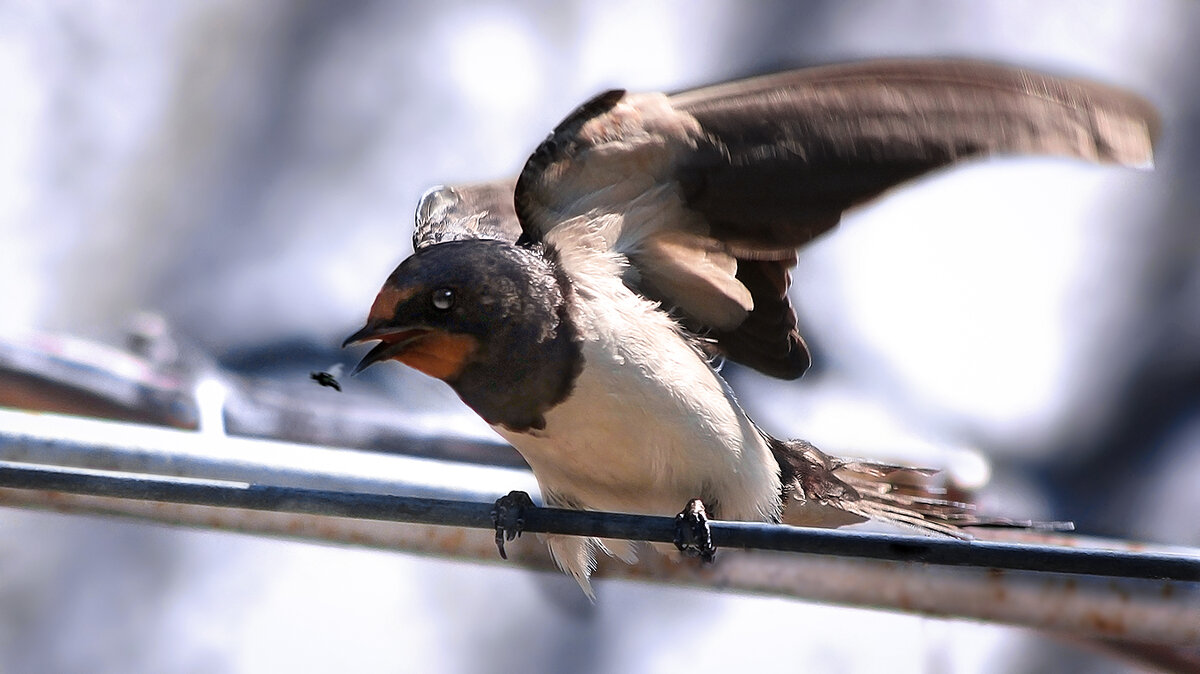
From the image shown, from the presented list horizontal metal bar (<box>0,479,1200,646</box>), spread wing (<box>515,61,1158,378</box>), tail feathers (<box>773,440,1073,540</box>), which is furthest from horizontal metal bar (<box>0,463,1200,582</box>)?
tail feathers (<box>773,440,1073,540</box>)

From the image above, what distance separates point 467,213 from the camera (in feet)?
9.13

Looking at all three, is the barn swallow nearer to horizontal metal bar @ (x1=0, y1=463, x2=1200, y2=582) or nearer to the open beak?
the open beak

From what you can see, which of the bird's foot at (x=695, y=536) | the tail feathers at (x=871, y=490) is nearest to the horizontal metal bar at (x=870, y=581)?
the bird's foot at (x=695, y=536)

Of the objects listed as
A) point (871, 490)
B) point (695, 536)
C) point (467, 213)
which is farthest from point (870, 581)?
point (467, 213)

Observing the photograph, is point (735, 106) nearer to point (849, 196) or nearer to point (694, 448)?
point (849, 196)

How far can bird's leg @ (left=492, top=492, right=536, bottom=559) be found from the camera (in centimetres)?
198

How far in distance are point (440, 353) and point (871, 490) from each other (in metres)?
0.98

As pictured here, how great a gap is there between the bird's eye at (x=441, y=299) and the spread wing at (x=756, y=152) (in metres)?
0.31

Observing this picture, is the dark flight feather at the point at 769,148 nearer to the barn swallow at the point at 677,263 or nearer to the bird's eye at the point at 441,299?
the barn swallow at the point at 677,263

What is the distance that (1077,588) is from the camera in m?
1.73

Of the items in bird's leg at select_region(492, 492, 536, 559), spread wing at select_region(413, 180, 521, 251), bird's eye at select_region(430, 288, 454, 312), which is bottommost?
bird's leg at select_region(492, 492, 536, 559)

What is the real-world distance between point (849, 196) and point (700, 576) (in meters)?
0.66

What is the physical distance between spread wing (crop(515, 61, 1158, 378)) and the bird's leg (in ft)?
1.39

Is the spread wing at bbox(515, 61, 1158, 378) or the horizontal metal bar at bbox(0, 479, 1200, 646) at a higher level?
the spread wing at bbox(515, 61, 1158, 378)
